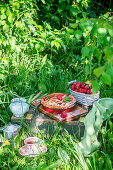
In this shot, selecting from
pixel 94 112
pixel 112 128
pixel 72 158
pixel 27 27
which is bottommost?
pixel 72 158

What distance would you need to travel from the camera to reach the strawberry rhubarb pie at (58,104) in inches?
92.3

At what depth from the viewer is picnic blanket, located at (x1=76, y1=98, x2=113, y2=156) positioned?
2.02m

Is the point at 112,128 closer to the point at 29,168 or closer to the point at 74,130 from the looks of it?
the point at 74,130

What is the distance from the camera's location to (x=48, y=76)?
336 centimetres

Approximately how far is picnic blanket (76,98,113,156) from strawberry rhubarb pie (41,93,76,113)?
275 mm

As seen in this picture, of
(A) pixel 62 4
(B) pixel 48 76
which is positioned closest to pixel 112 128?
(B) pixel 48 76

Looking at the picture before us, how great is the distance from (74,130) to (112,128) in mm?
371

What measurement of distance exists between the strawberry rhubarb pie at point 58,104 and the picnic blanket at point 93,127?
0.28 meters

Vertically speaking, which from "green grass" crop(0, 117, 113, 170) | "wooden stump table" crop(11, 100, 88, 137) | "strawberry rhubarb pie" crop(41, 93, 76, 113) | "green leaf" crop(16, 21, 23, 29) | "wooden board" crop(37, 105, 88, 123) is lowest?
"green grass" crop(0, 117, 113, 170)

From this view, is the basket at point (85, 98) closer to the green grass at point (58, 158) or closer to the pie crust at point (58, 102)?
the pie crust at point (58, 102)

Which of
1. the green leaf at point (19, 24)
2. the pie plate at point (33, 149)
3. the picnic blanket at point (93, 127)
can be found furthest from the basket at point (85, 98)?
the green leaf at point (19, 24)

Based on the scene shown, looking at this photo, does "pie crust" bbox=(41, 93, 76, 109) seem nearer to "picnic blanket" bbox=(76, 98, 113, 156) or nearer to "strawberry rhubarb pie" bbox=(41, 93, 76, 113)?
"strawberry rhubarb pie" bbox=(41, 93, 76, 113)

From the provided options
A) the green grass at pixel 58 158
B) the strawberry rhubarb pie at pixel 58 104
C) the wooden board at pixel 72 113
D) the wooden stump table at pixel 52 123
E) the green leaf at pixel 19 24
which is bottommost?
the green grass at pixel 58 158

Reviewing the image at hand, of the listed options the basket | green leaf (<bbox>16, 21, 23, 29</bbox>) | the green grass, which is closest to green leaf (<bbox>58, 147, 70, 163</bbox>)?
the green grass
